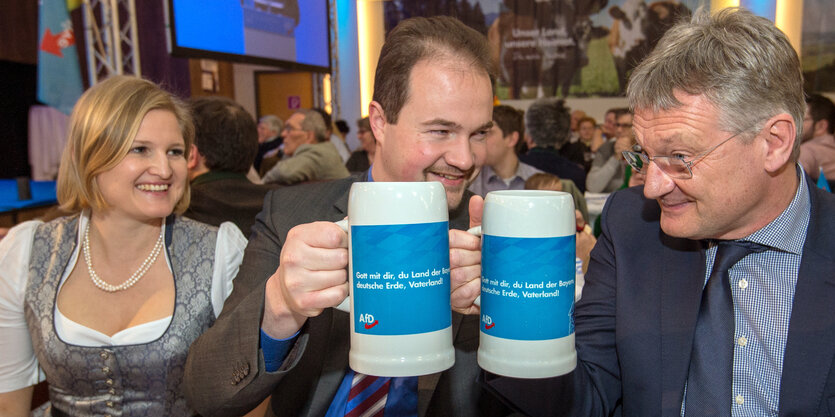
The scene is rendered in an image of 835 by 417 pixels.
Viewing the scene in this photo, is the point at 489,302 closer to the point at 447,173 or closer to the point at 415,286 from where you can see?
the point at 415,286

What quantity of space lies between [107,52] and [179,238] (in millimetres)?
3361

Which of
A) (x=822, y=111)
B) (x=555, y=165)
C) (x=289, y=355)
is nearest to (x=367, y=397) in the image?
(x=289, y=355)

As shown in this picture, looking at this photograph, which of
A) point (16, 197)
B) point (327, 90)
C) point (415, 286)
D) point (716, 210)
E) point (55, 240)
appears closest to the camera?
point (415, 286)

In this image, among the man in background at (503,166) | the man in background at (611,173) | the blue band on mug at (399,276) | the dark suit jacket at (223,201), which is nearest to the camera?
the blue band on mug at (399,276)

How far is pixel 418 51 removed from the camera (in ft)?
4.73

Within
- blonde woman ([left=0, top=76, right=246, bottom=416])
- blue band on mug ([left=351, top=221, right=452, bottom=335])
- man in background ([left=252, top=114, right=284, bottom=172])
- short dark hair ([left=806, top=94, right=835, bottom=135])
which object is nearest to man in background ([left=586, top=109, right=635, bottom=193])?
short dark hair ([left=806, top=94, right=835, bottom=135])

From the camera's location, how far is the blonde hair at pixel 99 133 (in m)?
1.70

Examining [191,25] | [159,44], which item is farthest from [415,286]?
[159,44]

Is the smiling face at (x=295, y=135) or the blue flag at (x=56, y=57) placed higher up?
the blue flag at (x=56, y=57)

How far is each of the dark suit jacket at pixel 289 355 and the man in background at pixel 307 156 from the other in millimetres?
3093

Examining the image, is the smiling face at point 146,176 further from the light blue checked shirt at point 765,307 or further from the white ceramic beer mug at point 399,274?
the light blue checked shirt at point 765,307

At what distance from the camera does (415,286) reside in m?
0.78

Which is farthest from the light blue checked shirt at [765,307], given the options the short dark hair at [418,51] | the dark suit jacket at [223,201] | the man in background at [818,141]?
the man in background at [818,141]

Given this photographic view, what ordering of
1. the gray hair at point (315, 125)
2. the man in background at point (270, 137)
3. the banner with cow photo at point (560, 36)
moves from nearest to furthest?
the gray hair at point (315, 125)
the man in background at point (270, 137)
the banner with cow photo at point (560, 36)
